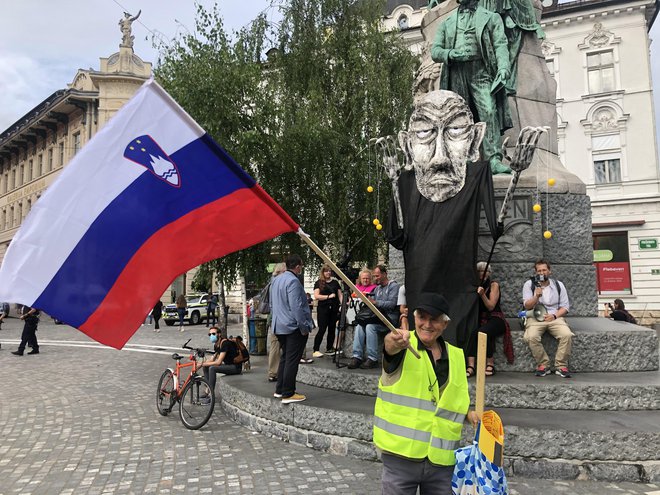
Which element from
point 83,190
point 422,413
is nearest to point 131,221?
point 83,190

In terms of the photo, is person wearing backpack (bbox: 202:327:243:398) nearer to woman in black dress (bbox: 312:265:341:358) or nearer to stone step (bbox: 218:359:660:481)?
stone step (bbox: 218:359:660:481)

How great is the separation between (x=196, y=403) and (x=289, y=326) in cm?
182

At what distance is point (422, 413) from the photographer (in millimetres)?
2783

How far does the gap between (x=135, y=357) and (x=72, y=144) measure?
111 ft

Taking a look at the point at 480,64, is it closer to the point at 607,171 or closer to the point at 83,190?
the point at 83,190

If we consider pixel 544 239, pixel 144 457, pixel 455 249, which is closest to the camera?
pixel 144 457

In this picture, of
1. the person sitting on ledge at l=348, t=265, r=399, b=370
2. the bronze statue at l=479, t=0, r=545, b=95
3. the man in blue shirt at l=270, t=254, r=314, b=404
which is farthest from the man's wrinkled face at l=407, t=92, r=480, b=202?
the man in blue shirt at l=270, t=254, r=314, b=404

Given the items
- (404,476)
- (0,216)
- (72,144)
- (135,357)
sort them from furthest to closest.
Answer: (0,216) < (72,144) < (135,357) < (404,476)

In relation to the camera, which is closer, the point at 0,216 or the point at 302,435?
the point at 302,435

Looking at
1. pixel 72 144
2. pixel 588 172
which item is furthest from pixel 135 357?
pixel 72 144

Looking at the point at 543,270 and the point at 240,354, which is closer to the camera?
the point at 543,270

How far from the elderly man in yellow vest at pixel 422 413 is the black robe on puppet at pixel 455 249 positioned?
3464mm

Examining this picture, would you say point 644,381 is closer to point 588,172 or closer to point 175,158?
point 175,158

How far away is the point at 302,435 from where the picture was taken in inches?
230
